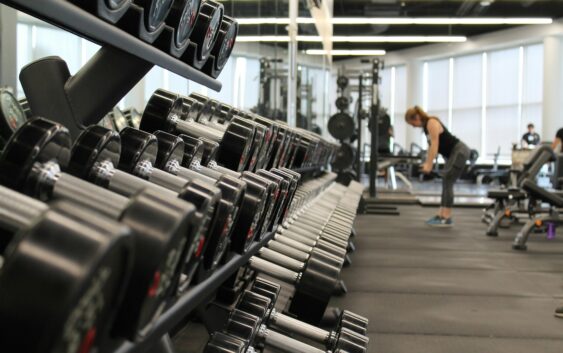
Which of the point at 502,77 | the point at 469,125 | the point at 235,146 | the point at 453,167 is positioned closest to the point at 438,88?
the point at 469,125

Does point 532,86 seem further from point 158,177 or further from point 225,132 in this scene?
point 158,177

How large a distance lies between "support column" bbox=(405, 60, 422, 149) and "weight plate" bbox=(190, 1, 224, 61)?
16282 mm

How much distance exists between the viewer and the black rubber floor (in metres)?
2.76

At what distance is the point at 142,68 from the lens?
4.69 feet

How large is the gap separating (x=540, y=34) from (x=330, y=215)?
12422 millimetres

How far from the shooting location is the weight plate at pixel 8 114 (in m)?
1.15

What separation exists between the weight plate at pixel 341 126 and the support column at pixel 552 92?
18.3 ft

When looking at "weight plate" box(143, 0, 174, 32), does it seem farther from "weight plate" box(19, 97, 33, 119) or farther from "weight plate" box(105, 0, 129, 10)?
"weight plate" box(19, 97, 33, 119)

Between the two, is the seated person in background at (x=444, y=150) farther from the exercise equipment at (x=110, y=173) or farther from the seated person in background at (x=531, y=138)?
the seated person in background at (x=531, y=138)

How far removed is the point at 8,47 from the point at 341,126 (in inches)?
351

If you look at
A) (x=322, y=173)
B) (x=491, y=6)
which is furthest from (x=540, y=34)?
(x=322, y=173)

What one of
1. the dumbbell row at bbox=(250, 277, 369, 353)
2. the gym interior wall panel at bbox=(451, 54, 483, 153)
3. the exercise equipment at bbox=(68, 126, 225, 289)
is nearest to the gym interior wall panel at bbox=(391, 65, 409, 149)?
the gym interior wall panel at bbox=(451, 54, 483, 153)

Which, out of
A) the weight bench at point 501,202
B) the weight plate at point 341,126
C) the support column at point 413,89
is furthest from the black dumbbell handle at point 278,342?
the support column at point 413,89

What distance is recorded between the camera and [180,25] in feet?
4.08
